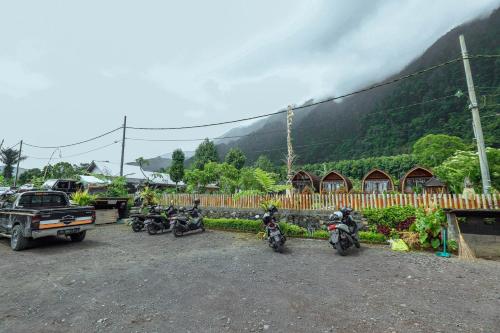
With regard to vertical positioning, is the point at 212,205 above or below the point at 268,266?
above

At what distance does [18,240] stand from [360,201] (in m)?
11.3

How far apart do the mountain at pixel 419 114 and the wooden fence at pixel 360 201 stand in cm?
3462

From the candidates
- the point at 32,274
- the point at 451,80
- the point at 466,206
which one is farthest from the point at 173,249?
the point at 451,80

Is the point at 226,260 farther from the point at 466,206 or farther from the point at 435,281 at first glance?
the point at 466,206

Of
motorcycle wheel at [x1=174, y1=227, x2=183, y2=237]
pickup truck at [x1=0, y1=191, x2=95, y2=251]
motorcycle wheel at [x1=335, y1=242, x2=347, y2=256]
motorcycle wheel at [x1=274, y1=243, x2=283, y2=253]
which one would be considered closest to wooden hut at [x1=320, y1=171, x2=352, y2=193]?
motorcycle wheel at [x1=174, y1=227, x2=183, y2=237]

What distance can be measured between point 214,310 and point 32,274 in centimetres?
468

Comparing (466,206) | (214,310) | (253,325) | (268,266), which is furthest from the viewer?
(466,206)

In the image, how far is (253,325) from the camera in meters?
3.21

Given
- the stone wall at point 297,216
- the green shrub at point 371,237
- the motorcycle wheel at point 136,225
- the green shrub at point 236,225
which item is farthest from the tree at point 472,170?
the motorcycle wheel at point 136,225

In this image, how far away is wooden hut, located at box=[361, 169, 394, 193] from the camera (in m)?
24.5

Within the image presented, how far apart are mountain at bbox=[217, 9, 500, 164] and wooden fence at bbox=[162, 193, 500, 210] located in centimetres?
3462

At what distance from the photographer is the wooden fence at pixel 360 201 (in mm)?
7383

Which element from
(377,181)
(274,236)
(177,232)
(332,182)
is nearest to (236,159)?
(332,182)

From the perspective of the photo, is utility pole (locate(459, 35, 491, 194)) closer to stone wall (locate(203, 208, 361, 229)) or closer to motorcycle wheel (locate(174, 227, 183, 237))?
stone wall (locate(203, 208, 361, 229))
